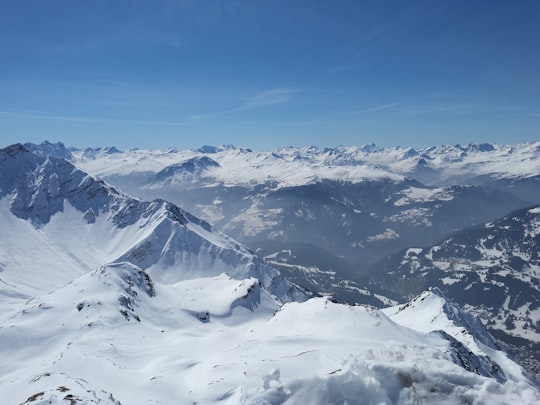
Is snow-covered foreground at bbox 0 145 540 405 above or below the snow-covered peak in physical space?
above

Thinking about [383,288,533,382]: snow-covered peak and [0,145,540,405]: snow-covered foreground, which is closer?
[0,145,540,405]: snow-covered foreground

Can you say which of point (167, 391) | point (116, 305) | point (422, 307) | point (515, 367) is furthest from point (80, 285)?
point (515, 367)

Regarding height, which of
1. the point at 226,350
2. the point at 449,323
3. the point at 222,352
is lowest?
A: the point at 449,323

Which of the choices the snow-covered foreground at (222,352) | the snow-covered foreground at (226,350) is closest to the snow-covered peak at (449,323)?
the snow-covered foreground at (226,350)

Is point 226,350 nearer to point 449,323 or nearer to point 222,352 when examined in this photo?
point 222,352

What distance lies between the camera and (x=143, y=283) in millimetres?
135125

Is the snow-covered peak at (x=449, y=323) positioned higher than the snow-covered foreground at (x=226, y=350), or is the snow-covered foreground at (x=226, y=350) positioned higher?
the snow-covered foreground at (x=226, y=350)

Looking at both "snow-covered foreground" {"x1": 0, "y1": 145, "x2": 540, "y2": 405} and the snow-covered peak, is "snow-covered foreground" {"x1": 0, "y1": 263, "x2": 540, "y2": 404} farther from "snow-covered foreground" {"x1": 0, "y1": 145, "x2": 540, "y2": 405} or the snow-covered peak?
the snow-covered peak

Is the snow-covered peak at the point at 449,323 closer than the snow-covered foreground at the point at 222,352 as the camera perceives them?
No

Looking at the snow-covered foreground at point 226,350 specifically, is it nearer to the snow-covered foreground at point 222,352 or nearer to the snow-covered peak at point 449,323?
the snow-covered foreground at point 222,352

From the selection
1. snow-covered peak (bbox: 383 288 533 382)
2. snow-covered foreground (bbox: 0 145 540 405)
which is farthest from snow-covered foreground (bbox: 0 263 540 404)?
snow-covered peak (bbox: 383 288 533 382)

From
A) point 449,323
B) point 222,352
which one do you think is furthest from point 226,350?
point 449,323

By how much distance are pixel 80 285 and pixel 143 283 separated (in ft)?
66.9

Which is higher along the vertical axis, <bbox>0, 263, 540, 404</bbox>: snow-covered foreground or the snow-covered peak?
<bbox>0, 263, 540, 404</bbox>: snow-covered foreground
